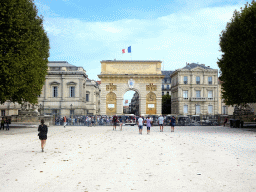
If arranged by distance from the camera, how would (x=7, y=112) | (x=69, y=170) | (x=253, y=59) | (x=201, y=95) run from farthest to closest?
1. (x=201, y=95)
2. (x=7, y=112)
3. (x=253, y=59)
4. (x=69, y=170)

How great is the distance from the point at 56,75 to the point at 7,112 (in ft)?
37.8

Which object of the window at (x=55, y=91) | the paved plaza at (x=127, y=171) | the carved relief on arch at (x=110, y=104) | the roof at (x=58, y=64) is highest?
the roof at (x=58, y=64)

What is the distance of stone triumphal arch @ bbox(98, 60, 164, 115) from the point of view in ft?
177

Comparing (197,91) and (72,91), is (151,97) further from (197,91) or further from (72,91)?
(197,91)

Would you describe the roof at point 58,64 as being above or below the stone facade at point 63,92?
above

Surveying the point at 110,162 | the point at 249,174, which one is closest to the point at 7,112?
the point at 110,162

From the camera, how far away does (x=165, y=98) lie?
79938mm

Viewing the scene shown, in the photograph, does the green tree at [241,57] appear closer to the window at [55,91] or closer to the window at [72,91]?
the window at [72,91]

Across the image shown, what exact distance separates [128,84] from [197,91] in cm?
1952

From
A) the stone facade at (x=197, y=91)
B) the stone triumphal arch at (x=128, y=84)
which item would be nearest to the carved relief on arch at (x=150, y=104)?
the stone triumphal arch at (x=128, y=84)

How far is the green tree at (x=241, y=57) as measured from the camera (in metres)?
27.5

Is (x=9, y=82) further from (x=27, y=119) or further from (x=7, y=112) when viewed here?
(x=7, y=112)

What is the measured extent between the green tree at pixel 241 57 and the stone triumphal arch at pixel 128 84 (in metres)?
23.8

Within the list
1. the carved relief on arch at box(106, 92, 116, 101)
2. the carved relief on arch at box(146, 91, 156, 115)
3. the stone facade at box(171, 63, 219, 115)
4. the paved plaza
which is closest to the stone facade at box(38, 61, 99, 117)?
the carved relief on arch at box(106, 92, 116, 101)
